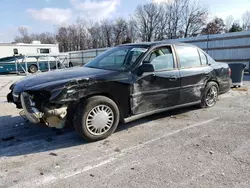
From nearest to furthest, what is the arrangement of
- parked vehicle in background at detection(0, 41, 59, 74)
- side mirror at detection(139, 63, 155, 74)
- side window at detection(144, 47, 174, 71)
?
1. side mirror at detection(139, 63, 155, 74)
2. side window at detection(144, 47, 174, 71)
3. parked vehicle in background at detection(0, 41, 59, 74)

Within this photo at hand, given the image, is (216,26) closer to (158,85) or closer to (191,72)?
(191,72)

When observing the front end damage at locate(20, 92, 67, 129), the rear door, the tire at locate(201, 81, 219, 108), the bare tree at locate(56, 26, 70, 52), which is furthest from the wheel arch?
the bare tree at locate(56, 26, 70, 52)

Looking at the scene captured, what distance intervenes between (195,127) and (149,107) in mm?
969

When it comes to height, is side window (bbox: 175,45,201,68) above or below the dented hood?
above

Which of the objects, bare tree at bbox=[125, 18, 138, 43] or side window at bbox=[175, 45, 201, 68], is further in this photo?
bare tree at bbox=[125, 18, 138, 43]

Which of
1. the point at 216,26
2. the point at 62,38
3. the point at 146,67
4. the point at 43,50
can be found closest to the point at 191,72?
the point at 146,67

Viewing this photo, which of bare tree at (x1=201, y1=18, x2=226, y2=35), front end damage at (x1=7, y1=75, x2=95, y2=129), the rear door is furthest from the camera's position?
bare tree at (x1=201, y1=18, x2=226, y2=35)

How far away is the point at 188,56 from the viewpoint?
4.98m

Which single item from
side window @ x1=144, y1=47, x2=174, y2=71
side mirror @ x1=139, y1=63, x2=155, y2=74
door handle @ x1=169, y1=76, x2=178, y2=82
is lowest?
door handle @ x1=169, y1=76, x2=178, y2=82

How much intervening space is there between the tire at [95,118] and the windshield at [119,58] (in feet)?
2.57

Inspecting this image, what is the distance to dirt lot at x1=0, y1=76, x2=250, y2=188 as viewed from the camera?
2607 mm

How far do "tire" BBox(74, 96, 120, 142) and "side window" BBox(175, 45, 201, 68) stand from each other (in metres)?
1.95

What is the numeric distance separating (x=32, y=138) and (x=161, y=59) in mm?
2848

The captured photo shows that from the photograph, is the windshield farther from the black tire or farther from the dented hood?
the black tire
